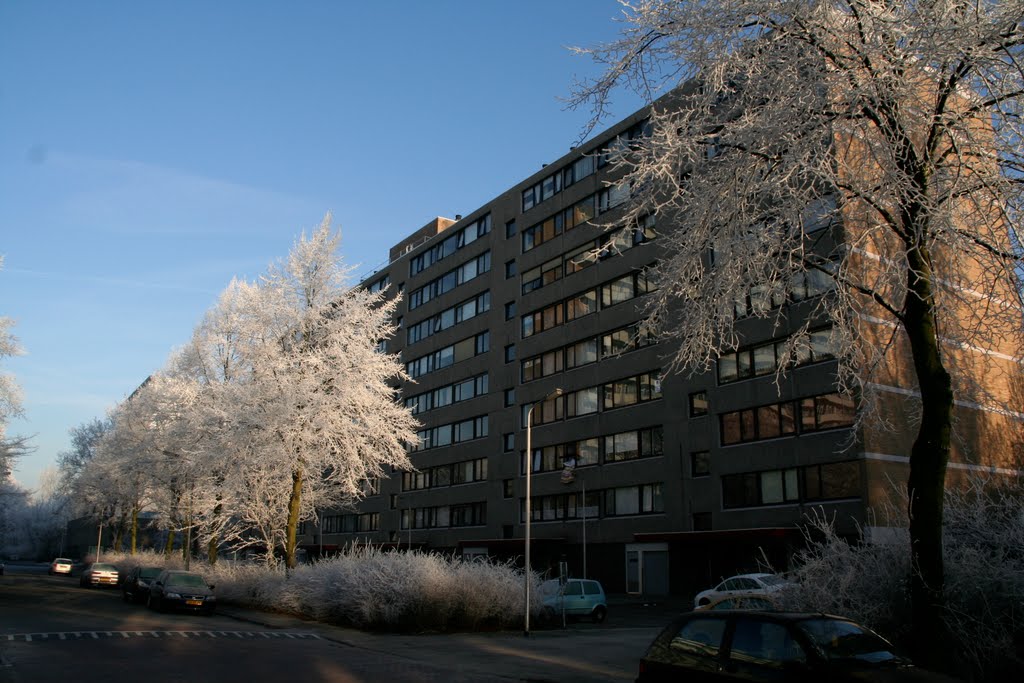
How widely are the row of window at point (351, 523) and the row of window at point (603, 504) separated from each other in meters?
23.1

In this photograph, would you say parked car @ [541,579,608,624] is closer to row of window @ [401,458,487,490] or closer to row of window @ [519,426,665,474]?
row of window @ [519,426,665,474]

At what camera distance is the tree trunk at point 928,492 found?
10.4 meters

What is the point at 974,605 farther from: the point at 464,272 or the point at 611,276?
the point at 464,272

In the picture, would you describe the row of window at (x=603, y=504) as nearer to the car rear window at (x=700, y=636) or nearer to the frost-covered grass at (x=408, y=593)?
the frost-covered grass at (x=408, y=593)

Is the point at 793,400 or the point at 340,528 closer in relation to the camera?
the point at 793,400

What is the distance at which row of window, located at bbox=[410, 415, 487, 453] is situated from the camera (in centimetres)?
5678

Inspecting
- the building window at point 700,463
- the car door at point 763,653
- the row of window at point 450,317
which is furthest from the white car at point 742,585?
the row of window at point 450,317

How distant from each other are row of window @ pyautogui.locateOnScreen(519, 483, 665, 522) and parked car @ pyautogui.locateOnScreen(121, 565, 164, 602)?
18.1m

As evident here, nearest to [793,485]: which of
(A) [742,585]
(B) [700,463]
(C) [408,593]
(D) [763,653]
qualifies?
(B) [700,463]

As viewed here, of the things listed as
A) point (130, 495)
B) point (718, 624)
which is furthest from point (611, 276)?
point (718, 624)

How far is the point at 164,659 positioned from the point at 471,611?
949cm

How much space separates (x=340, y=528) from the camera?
73.5 metres

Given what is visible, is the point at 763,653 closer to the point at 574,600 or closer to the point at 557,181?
the point at 574,600

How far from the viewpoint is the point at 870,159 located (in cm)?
1205
